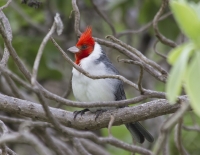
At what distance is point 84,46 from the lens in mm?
3525

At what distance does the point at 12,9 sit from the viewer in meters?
4.32

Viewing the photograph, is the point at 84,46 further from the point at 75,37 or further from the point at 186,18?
the point at 186,18

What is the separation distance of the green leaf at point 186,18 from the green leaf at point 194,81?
0.15 feet

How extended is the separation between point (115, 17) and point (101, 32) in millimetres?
576

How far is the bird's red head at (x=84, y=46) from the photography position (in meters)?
3.48

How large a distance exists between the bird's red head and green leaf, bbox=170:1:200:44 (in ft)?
8.20

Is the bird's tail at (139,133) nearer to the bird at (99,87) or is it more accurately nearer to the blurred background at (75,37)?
the bird at (99,87)

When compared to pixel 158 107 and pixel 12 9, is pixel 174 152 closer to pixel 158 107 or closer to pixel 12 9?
pixel 158 107

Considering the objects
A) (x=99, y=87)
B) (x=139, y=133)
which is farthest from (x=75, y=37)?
(x=139, y=133)

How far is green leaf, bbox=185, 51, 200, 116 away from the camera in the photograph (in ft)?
3.18

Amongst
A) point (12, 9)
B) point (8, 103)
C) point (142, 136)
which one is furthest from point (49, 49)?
point (8, 103)

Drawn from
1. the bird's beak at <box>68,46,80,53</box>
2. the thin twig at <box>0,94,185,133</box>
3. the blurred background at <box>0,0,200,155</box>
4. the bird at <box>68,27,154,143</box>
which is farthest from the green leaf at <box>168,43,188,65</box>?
the blurred background at <box>0,0,200,155</box>

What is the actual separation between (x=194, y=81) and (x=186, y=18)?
0.12 metres

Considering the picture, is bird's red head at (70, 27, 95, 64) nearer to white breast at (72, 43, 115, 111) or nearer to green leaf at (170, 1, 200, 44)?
white breast at (72, 43, 115, 111)
